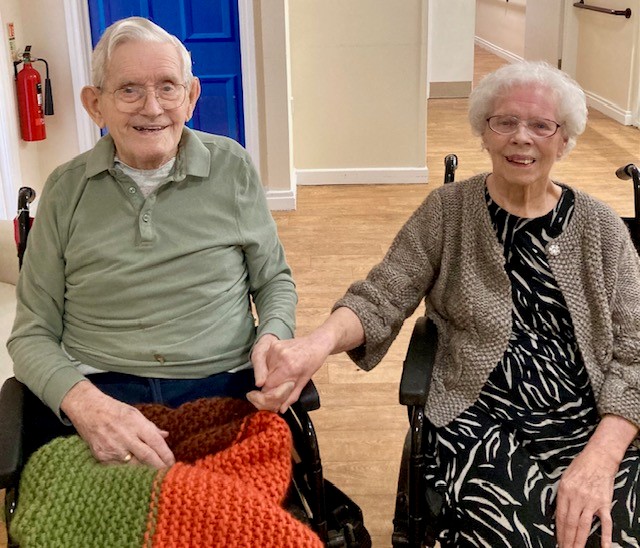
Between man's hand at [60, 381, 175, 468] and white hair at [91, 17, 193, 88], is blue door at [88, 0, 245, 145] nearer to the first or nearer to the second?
white hair at [91, 17, 193, 88]

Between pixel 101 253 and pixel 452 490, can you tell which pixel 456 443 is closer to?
pixel 452 490

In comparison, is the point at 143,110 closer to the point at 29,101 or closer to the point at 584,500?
the point at 584,500

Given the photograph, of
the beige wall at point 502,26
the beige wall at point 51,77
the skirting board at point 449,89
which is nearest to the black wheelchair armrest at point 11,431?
the beige wall at point 51,77

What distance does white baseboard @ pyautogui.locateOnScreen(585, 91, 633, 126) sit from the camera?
7082 mm

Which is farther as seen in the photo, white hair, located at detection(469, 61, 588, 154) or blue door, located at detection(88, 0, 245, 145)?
blue door, located at detection(88, 0, 245, 145)

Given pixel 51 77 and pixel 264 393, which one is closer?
pixel 264 393

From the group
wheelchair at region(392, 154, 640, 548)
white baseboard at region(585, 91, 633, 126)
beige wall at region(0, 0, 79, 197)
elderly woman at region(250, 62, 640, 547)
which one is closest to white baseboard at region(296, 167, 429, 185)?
beige wall at region(0, 0, 79, 197)

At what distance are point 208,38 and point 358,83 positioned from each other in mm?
1061

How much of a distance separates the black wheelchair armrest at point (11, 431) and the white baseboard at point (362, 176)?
159 inches

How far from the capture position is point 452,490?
162cm

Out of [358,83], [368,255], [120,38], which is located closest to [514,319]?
[120,38]

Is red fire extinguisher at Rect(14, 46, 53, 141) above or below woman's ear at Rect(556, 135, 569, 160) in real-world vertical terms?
below

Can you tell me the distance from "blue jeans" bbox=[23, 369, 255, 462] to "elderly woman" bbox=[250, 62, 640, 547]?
173mm

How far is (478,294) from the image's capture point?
1.77 metres
